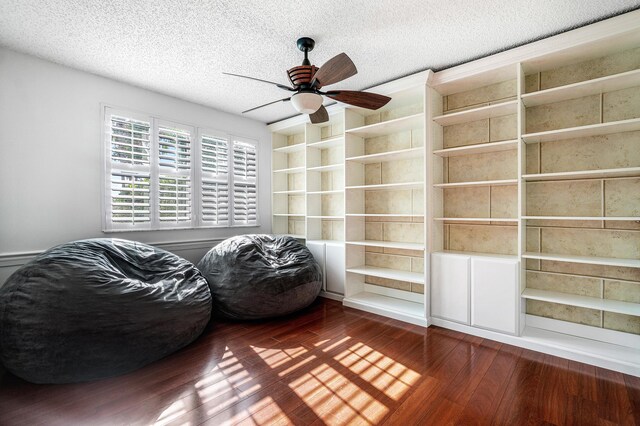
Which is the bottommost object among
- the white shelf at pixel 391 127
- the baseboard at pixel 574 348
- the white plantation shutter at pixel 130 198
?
the baseboard at pixel 574 348

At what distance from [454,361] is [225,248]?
8.02ft

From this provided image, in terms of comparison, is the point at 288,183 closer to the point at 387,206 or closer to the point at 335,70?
the point at 387,206

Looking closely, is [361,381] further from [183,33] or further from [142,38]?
[142,38]

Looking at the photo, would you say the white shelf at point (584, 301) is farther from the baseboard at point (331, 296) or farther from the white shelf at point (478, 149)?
the baseboard at point (331, 296)

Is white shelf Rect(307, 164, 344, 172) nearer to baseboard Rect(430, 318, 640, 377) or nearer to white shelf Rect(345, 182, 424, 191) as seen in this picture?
white shelf Rect(345, 182, 424, 191)

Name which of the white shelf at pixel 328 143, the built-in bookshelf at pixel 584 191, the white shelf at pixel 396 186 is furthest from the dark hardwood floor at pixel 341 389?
the white shelf at pixel 328 143

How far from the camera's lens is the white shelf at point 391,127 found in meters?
3.09

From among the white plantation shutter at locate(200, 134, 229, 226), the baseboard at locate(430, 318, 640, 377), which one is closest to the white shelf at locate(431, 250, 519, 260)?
the baseboard at locate(430, 318, 640, 377)

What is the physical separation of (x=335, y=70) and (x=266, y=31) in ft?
2.36

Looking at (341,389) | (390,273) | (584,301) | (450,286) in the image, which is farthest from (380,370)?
(584,301)

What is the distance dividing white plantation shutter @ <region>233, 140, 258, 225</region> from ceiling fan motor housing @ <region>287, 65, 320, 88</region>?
2.23m

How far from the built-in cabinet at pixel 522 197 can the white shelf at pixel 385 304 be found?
0.06ft

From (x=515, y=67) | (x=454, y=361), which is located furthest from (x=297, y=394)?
(x=515, y=67)

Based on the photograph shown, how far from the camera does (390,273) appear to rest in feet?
11.0
